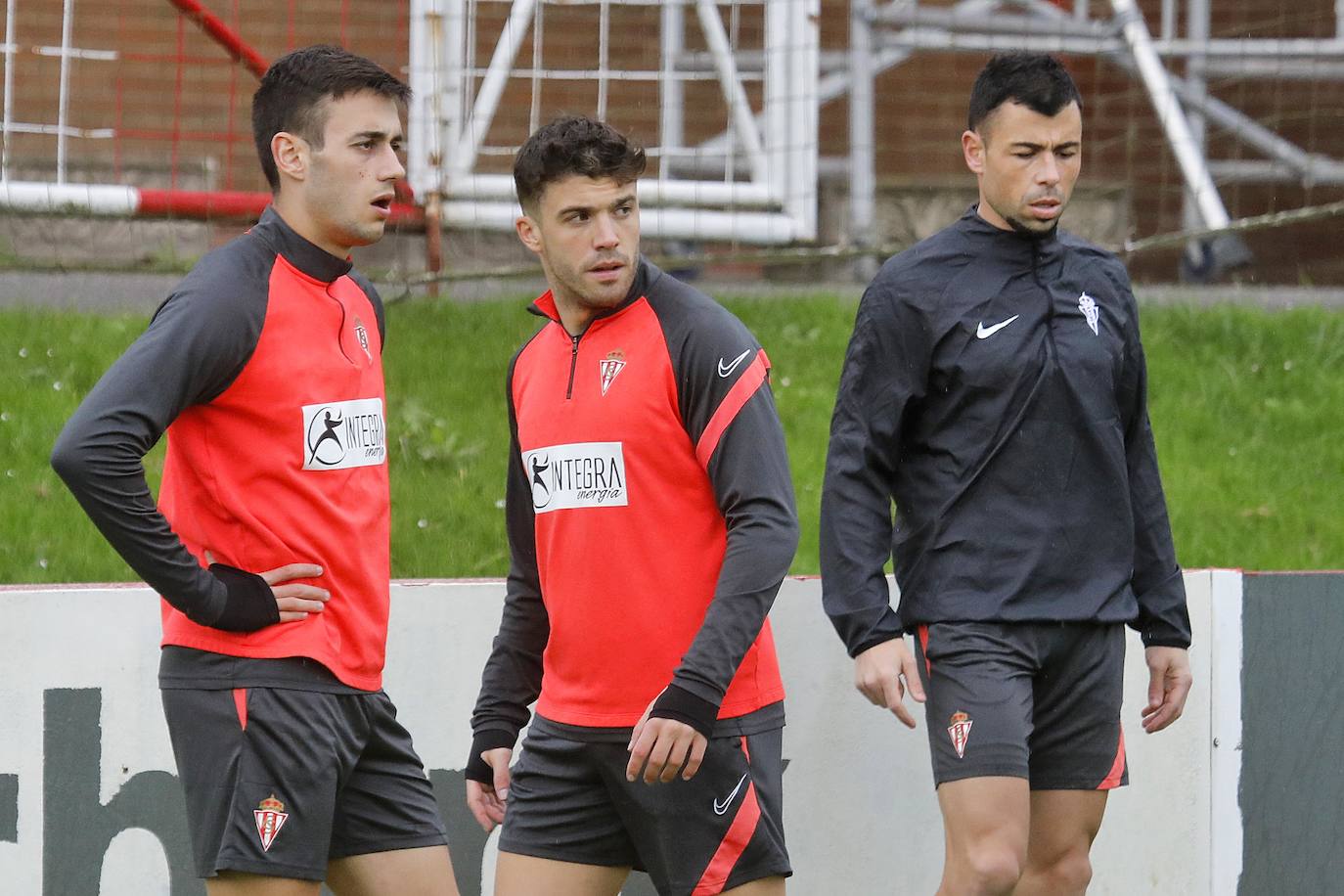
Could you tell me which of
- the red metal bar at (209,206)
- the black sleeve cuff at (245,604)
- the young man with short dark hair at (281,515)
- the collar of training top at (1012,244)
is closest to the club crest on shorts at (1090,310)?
the collar of training top at (1012,244)

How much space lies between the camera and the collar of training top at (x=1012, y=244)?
162 inches

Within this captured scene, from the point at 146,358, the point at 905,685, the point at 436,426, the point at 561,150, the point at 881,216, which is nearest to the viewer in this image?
the point at 146,358

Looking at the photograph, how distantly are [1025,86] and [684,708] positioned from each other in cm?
173

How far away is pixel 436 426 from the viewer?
6.84 m

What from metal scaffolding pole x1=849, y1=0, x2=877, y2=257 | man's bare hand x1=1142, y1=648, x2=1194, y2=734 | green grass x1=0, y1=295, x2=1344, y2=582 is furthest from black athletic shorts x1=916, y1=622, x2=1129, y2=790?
metal scaffolding pole x1=849, y1=0, x2=877, y2=257

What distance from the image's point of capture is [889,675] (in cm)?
388

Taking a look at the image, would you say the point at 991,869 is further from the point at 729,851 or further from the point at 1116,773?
the point at 729,851

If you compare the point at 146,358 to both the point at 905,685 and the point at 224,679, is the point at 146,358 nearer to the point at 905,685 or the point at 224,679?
the point at 224,679

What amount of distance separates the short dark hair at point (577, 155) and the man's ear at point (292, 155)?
470mm

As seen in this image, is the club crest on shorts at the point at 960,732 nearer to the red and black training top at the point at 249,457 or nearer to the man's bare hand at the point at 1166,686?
the man's bare hand at the point at 1166,686

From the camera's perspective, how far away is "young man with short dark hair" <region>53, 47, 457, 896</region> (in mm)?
3438

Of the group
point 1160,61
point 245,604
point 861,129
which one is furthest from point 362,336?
point 1160,61

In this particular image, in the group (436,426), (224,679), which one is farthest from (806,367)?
(224,679)

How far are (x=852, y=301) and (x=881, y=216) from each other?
93 cm
